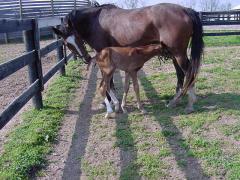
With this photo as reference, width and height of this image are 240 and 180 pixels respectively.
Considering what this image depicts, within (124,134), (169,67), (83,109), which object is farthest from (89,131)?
(169,67)

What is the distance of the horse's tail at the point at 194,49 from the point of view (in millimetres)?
5359

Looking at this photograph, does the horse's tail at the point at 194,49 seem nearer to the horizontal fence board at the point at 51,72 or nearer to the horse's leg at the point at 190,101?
the horse's leg at the point at 190,101

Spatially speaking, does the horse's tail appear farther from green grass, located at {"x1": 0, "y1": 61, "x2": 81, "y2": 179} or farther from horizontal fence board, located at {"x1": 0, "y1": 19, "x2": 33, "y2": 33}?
horizontal fence board, located at {"x1": 0, "y1": 19, "x2": 33, "y2": 33}

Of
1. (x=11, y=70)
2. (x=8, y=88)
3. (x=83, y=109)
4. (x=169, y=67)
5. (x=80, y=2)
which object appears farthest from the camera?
(x=80, y=2)

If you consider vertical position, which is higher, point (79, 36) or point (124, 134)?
point (79, 36)

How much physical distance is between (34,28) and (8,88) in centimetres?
200

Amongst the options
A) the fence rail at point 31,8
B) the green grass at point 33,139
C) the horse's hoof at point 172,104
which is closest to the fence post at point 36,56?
the green grass at point 33,139

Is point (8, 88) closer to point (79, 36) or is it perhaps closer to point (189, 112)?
point (79, 36)

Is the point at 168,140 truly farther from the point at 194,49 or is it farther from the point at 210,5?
the point at 210,5

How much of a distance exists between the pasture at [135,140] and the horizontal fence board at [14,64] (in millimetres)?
842

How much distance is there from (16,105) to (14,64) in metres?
0.51

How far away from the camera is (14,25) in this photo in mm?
4410

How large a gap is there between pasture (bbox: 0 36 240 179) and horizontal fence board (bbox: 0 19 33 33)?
1.30 m

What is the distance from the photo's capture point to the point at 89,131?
15.5 feet
